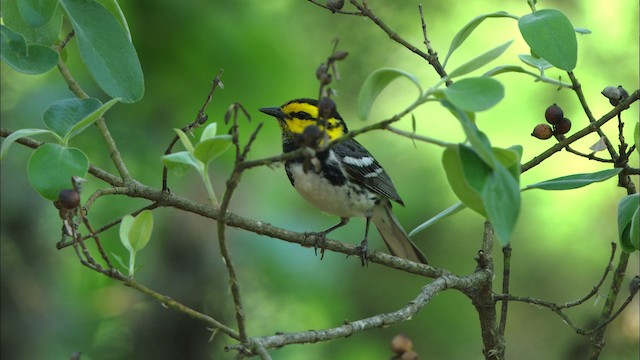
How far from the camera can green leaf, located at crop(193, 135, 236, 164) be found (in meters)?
0.98

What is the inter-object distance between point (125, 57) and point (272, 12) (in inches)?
Result: 48.3

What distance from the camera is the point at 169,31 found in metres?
2.01

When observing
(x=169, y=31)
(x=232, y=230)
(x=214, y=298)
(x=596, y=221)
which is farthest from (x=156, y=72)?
(x=596, y=221)

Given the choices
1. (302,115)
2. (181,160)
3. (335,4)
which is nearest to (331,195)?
(302,115)

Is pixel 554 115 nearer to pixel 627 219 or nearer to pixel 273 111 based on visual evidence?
pixel 627 219

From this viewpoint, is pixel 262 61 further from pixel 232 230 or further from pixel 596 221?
pixel 596 221

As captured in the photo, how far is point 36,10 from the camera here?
3.30 ft

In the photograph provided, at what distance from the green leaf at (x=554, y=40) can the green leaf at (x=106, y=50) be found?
47 centimetres

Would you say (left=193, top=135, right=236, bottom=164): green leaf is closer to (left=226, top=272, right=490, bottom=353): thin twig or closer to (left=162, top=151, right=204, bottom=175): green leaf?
(left=162, top=151, right=204, bottom=175): green leaf

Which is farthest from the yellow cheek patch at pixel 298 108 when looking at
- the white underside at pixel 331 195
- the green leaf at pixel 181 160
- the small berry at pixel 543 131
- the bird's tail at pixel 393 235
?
the green leaf at pixel 181 160

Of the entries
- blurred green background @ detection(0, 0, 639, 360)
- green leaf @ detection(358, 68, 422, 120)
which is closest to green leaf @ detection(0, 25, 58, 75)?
green leaf @ detection(358, 68, 422, 120)

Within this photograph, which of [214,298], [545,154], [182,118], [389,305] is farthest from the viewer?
[389,305]

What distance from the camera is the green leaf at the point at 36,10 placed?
997 mm

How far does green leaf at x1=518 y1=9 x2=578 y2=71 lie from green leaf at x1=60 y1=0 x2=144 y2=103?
1.55ft
